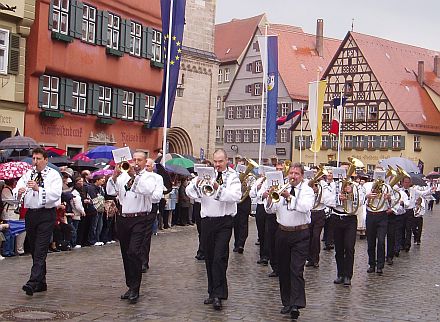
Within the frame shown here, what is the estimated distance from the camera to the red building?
28047 millimetres

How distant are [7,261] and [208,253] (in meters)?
5.34

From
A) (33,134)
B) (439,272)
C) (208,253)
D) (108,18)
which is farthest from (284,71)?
(208,253)

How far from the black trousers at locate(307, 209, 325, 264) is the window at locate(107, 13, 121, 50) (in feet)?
58.6

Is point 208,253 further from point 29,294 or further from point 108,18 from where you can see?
point 108,18

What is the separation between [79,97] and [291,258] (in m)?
21.7

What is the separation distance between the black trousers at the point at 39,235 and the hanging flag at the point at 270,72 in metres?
18.3

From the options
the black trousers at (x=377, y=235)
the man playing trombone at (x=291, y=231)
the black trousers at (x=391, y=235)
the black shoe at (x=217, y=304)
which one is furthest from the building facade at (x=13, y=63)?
the man playing trombone at (x=291, y=231)

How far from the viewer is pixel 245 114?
231ft

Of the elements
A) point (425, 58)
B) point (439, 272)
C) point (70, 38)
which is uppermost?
point (425, 58)

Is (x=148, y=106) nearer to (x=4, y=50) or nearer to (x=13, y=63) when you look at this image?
(x=13, y=63)

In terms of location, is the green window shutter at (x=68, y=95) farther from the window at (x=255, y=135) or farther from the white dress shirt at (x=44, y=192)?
the window at (x=255, y=135)

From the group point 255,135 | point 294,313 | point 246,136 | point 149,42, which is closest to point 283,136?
point 255,135

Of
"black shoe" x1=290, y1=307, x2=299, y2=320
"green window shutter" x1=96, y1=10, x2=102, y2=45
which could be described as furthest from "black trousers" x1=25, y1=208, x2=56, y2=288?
"green window shutter" x1=96, y1=10, x2=102, y2=45

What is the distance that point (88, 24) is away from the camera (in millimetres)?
30562
